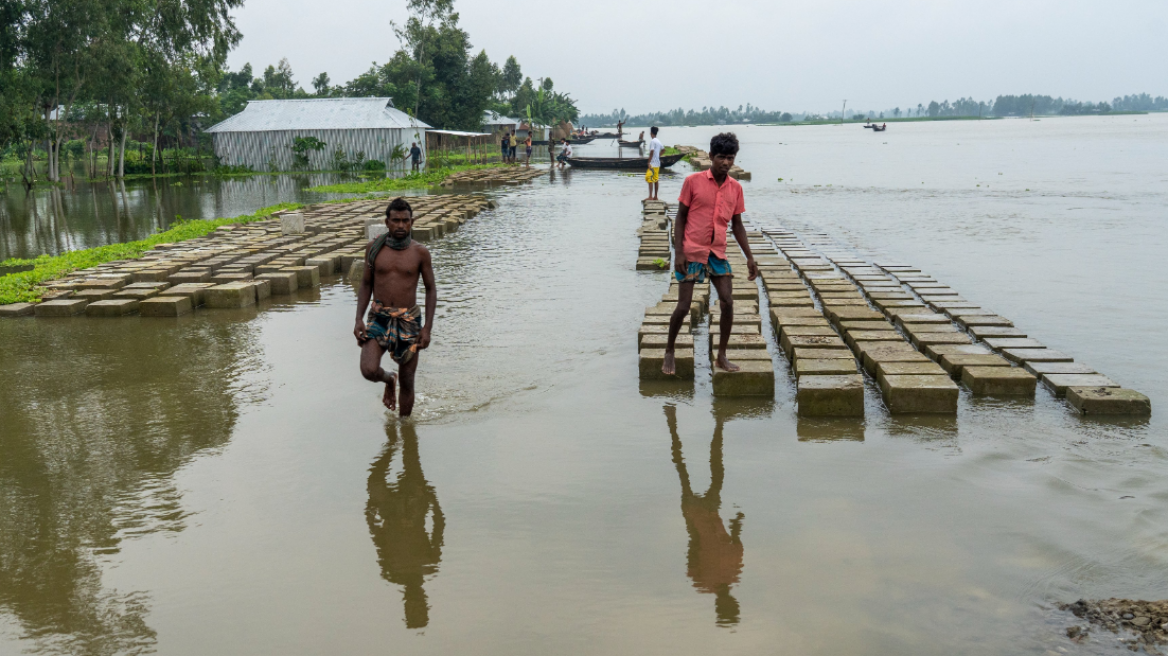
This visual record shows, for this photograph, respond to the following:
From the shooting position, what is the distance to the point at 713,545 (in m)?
3.59

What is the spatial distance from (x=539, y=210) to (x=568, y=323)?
444 inches

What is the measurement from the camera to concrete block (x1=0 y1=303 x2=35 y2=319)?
8.43m

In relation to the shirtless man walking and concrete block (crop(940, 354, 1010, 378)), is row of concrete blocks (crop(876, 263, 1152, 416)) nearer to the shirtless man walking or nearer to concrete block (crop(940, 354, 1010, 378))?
concrete block (crop(940, 354, 1010, 378))

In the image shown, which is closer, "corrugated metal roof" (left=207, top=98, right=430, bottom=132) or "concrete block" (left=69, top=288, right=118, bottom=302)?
"concrete block" (left=69, top=288, right=118, bottom=302)

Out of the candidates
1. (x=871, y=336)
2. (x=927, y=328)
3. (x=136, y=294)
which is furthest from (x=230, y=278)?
(x=927, y=328)

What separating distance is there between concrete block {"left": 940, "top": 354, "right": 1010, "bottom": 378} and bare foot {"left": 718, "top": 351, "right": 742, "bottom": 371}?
1.43 m

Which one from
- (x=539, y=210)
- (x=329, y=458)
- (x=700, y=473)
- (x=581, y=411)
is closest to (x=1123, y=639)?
(x=700, y=473)

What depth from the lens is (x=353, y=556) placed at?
354 cm

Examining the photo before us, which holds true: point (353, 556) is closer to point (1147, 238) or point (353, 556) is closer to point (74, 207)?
point (1147, 238)

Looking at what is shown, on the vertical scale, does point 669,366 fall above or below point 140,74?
below

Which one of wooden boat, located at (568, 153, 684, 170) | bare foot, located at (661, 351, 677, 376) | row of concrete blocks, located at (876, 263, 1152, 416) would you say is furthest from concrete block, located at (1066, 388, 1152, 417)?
wooden boat, located at (568, 153, 684, 170)

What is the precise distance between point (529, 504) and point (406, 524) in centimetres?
56

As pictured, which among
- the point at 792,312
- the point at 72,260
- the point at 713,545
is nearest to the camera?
the point at 713,545

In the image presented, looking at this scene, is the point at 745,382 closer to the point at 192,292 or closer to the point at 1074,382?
the point at 1074,382
